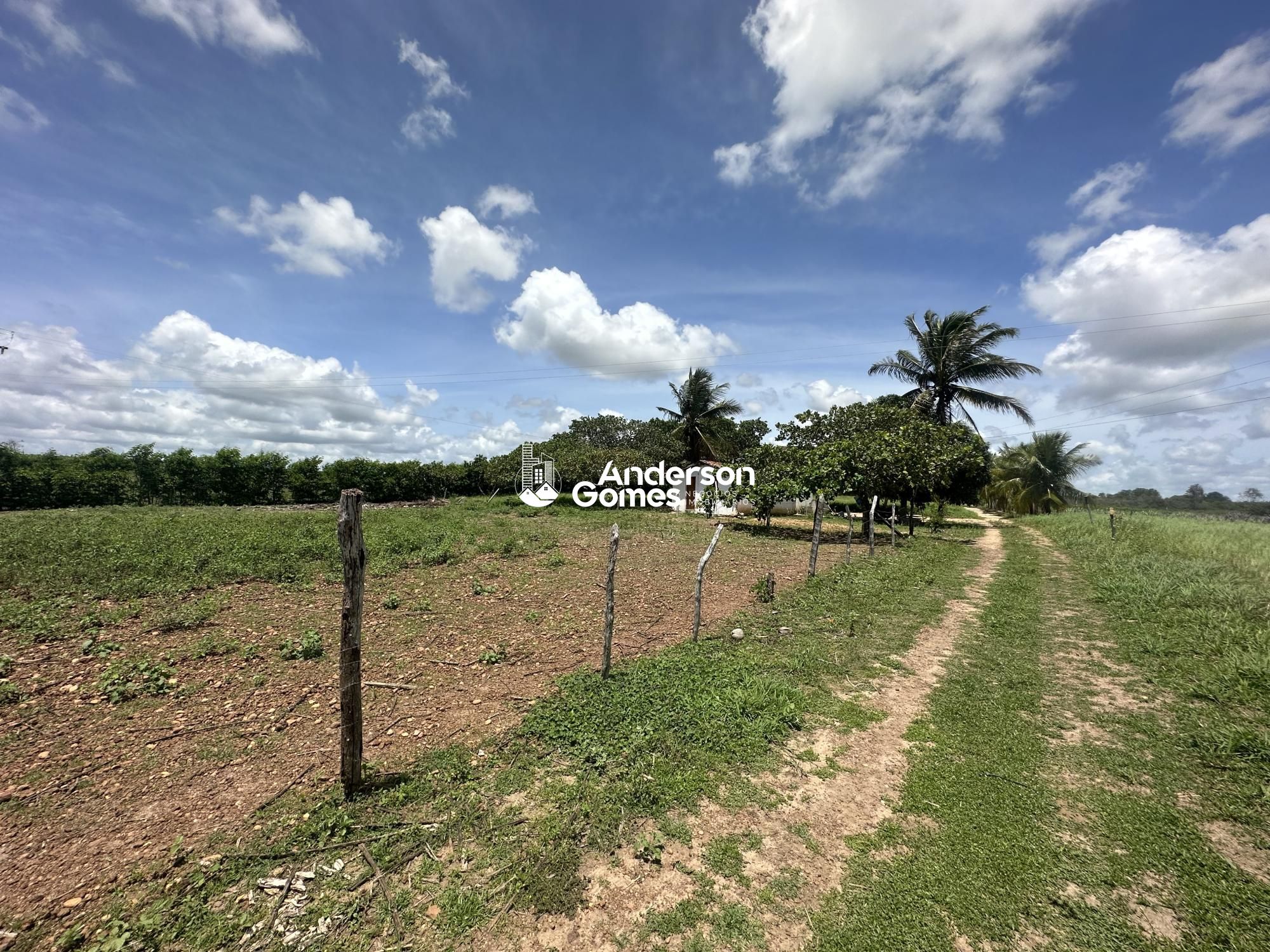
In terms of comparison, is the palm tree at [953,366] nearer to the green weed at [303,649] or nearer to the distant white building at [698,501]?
the distant white building at [698,501]

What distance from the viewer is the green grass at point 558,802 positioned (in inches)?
113

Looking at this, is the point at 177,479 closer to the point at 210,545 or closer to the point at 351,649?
the point at 210,545

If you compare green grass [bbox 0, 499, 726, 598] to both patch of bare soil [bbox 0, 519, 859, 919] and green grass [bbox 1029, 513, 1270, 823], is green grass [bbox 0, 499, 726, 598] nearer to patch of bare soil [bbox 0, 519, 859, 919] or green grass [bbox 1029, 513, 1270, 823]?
patch of bare soil [bbox 0, 519, 859, 919]

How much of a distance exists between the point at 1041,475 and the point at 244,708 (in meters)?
41.3

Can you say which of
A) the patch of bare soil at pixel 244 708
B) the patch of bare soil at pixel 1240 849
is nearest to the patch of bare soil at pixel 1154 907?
the patch of bare soil at pixel 1240 849


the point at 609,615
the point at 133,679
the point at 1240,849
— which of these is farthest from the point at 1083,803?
the point at 133,679

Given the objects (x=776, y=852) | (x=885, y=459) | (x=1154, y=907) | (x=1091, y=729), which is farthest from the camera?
(x=885, y=459)

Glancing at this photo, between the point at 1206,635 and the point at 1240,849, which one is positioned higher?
the point at 1206,635

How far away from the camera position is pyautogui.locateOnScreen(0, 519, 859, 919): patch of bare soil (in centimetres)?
345

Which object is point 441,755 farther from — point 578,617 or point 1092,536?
point 1092,536

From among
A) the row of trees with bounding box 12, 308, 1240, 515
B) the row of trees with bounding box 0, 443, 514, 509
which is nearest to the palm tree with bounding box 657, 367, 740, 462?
the row of trees with bounding box 12, 308, 1240, 515

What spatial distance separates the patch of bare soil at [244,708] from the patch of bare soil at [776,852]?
2125mm

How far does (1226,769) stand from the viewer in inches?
168

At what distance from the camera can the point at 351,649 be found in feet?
12.6
